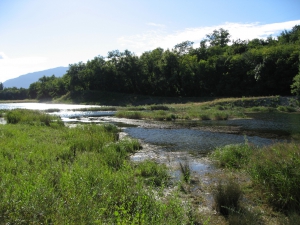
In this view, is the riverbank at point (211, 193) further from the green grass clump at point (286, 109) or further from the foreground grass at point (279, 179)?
the green grass clump at point (286, 109)

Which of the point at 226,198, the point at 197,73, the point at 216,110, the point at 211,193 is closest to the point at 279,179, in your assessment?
the point at 226,198

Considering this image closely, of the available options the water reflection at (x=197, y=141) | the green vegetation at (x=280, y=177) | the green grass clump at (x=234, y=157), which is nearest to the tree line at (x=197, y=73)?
the water reflection at (x=197, y=141)

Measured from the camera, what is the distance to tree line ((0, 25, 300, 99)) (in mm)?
67812

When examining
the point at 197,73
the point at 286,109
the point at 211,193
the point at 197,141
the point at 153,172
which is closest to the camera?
the point at 211,193

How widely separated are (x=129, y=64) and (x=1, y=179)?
281 ft

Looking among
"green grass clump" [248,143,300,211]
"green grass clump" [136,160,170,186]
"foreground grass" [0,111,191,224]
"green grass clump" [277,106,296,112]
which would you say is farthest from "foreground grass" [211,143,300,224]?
"green grass clump" [277,106,296,112]

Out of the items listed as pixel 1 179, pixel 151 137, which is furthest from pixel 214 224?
pixel 151 137

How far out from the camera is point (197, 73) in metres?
81.4

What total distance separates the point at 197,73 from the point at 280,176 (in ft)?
249

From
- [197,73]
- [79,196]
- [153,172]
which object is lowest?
[153,172]

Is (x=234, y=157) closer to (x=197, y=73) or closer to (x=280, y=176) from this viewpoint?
(x=280, y=176)

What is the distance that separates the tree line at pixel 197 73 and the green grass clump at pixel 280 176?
5218cm

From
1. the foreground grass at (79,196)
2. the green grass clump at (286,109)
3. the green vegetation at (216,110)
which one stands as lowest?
the green grass clump at (286,109)

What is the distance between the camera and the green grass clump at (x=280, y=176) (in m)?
7.34
